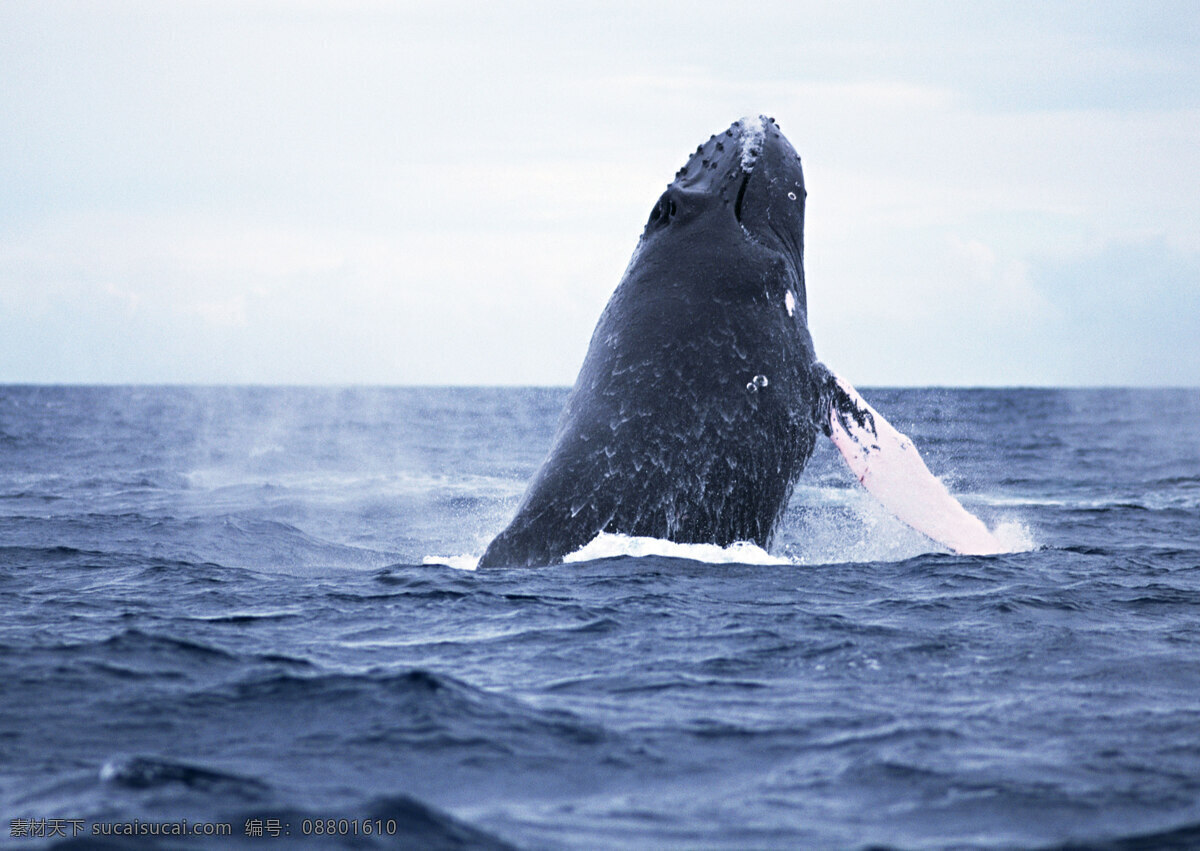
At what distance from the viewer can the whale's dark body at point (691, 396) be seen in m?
10.1

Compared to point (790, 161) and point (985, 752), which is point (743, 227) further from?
point (985, 752)

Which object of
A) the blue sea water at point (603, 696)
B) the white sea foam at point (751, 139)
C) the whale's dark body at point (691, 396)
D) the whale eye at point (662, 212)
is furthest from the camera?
the white sea foam at point (751, 139)

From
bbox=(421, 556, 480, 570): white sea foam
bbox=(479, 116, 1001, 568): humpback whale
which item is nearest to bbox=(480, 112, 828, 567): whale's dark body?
bbox=(479, 116, 1001, 568): humpback whale

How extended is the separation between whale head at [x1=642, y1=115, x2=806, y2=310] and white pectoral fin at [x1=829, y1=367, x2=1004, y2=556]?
48.2 inches

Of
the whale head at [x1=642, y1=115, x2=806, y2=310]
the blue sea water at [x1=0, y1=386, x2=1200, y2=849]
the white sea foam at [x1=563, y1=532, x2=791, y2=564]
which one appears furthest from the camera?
the whale head at [x1=642, y1=115, x2=806, y2=310]

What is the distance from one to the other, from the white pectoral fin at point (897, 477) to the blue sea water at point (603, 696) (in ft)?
0.93

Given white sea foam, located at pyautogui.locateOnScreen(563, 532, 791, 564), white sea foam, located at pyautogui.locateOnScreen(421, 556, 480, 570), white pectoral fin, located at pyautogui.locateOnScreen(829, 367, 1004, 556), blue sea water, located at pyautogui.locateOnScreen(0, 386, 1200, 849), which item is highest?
white pectoral fin, located at pyautogui.locateOnScreen(829, 367, 1004, 556)

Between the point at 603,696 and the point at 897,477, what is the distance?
5.48 m

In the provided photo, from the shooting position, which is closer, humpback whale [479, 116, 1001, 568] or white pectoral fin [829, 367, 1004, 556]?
humpback whale [479, 116, 1001, 568]

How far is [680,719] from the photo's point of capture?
6051 mm

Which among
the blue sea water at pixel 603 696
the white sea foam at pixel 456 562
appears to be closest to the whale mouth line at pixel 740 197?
the blue sea water at pixel 603 696

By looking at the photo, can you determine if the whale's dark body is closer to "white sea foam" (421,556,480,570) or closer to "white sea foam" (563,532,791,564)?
"white sea foam" (563,532,791,564)

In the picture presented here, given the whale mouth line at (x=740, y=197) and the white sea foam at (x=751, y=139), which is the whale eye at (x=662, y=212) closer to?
the whale mouth line at (x=740, y=197)

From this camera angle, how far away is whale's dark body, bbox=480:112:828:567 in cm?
1012
